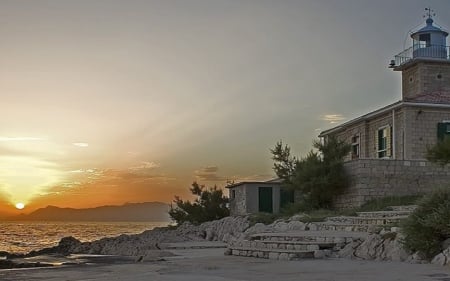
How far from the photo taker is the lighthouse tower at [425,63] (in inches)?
1351

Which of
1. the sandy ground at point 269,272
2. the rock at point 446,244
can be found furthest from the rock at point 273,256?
the rock at point 446,244

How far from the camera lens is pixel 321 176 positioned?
28.0m

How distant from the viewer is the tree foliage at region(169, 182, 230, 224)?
129ft

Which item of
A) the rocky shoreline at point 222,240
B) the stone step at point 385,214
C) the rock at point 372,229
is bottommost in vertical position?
the rocky shoreline at point 222,240

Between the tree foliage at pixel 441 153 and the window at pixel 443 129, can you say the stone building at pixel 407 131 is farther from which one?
the tree foliage at pixel 441 153

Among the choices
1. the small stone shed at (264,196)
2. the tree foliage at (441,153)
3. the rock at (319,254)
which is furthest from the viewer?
the small stone shed at (264,196)

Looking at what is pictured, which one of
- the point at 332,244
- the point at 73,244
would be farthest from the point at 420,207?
the point at 73,244

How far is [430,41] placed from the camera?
117 feet

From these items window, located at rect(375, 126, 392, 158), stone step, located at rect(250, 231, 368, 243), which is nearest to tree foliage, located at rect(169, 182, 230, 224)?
window, located at rect(375, 126, 392, 158)

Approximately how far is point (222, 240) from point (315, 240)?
35.9ft

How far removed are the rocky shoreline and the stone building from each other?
14.6ft

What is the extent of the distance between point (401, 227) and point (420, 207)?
0.63m

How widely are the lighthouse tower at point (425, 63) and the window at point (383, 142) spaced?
285 cm

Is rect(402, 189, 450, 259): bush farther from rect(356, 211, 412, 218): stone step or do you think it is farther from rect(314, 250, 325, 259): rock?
rect(356, 211, 412, 218): stone step
